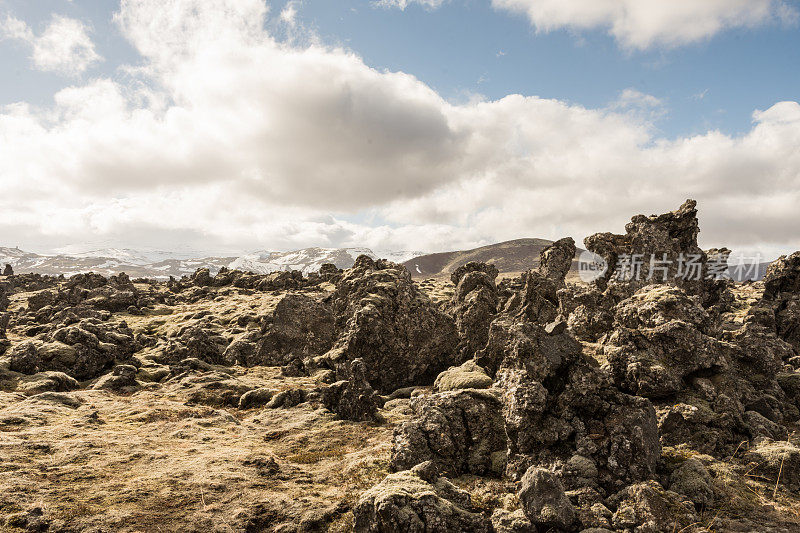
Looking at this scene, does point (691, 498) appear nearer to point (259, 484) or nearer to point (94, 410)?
point (259, 484)

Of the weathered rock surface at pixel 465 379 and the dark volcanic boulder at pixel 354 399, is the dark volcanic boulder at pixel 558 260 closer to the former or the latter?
the weathered rock surface at pixel 465 379

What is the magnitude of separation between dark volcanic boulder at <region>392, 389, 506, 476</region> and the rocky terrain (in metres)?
0.08

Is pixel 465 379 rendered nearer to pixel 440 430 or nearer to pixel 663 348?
pixel 440 430

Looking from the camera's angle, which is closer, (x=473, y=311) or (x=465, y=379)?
(x=465, y=379)

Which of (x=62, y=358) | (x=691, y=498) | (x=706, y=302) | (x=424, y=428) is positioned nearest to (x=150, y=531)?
(x=424, y=428)

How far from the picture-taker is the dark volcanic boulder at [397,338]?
34156 mm

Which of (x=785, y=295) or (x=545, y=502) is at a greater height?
(x=785, y=295)

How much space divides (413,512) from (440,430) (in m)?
5.80

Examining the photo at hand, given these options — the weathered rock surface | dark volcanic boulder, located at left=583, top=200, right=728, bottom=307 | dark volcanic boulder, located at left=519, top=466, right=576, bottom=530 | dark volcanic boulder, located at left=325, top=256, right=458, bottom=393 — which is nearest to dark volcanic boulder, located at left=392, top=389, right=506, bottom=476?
dark volcanic boulder, located at left=519, top=466, right=576, bottom=530

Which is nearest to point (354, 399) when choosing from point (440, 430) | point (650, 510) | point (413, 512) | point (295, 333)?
point (440, 430)

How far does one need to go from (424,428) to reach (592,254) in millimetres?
39700

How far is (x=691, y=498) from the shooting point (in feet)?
48.0

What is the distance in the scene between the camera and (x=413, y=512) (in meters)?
12.8

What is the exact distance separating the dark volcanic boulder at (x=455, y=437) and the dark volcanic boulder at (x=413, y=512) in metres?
3.38
